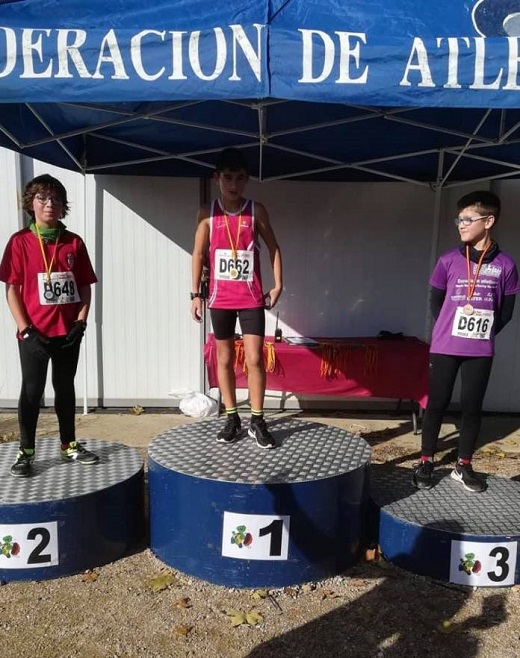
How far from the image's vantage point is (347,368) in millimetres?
4805

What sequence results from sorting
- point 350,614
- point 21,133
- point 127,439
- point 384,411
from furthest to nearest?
point 384,411, point 127,439, point 21,133, point 350,614

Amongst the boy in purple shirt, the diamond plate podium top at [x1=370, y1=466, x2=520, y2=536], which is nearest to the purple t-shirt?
the boy in purple shirt

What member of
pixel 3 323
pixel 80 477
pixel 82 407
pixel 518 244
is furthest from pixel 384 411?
pixel 3 323

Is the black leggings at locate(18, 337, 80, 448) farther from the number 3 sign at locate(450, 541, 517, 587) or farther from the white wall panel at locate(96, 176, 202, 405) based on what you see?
the white wall panel at locate(96, 176, 202, 405)

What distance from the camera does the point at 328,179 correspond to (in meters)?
5.18

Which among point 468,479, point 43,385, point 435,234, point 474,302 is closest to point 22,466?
point 43,385

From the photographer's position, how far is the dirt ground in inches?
89.3

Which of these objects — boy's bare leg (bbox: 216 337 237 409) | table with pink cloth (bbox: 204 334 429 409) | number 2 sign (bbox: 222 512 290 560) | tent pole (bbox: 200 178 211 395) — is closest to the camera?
number 2 sign (bbox: 222 512 290 560)

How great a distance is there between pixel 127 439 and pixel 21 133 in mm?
2527

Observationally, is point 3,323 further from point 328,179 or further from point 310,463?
point 310,463

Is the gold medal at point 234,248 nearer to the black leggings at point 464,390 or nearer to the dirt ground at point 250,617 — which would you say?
the black leggings at point 464,390

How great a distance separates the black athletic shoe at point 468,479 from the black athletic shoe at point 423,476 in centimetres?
16

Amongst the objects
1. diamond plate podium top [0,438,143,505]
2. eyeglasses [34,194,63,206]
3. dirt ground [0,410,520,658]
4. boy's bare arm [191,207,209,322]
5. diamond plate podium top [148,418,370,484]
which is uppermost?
eyeglasses [34,194,63,206]

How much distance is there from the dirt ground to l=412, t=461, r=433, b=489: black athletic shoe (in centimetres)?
49
